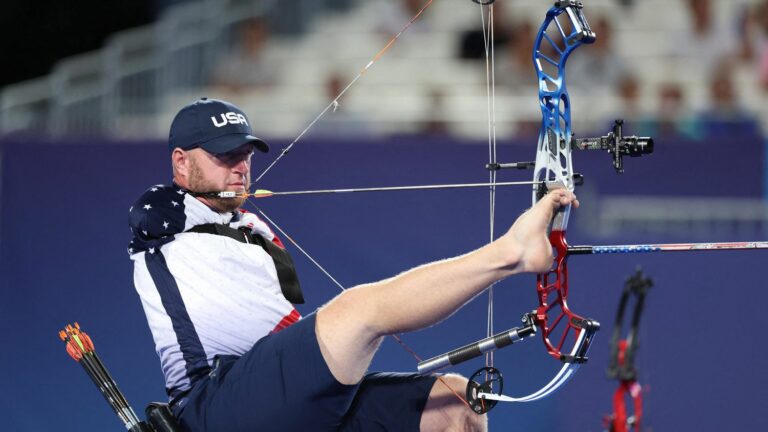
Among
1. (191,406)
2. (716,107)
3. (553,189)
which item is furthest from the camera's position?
(716,107)

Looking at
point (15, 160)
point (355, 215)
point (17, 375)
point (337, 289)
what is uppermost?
point (15, 160)

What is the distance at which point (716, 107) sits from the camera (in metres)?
Result: 5.96

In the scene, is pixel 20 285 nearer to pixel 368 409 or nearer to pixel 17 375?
pixel 17 375

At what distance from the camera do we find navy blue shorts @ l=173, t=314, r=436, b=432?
275cm

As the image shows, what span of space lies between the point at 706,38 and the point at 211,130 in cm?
397

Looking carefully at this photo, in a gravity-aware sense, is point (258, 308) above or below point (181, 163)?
below

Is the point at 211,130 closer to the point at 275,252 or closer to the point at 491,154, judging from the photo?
the point at 275,252

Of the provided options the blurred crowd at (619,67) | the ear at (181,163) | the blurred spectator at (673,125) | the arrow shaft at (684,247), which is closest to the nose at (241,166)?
the ear at (181,163)

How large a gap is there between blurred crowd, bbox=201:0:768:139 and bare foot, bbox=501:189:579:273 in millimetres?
2975

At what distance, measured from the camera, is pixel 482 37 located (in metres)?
6.76

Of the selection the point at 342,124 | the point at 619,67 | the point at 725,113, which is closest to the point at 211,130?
the point at 342,124

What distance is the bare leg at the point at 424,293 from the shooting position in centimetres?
254

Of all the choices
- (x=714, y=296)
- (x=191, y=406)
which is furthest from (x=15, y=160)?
(x=714, y=296)

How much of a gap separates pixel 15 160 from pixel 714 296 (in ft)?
10.1
